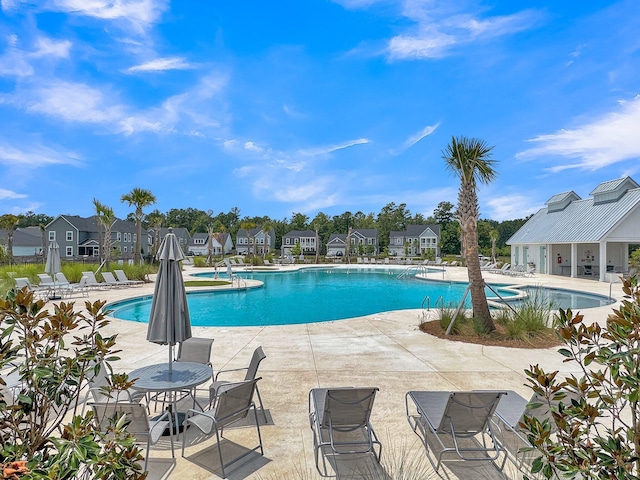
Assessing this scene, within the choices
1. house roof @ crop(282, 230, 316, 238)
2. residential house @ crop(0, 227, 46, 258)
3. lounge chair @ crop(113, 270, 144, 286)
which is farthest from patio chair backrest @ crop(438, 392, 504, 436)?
house roof @ crop(282, 230, 316, 238)

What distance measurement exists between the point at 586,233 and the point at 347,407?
2656cm

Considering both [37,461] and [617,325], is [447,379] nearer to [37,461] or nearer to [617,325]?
[617,325]

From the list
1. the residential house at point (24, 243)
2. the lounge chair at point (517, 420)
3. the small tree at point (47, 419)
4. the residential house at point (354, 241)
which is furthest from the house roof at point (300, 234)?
the small tree at point (47, 419)

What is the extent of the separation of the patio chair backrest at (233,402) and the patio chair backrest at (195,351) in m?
1.74

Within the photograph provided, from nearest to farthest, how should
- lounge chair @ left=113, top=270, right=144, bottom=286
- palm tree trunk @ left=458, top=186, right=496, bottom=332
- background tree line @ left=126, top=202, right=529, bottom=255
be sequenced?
1. palm tree trunk @ left=458, top=186, right=496, bottom=332
2. lounge chair @ left=113, top=270, right=144, bottom=286
3. background tree line @ left=126, top=202, right=529, bottom=255

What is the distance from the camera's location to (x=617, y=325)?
178cm

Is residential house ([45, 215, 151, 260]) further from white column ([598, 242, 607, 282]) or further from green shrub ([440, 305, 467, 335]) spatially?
white column ([598, 242, 607, 282])

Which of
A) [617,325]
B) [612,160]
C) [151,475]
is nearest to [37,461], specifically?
[151,475]

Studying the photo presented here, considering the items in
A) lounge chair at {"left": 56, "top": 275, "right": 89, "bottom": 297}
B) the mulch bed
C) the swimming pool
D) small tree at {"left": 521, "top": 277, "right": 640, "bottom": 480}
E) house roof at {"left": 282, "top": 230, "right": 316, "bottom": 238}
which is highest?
house roof at {"left": 282, "top": 230, "right": 316, "bottom": 238}

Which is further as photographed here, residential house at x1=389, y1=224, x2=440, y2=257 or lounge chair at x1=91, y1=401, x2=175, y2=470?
residential house at x1=389, y1=224, x2=440, y2=257

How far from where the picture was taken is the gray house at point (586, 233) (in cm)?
2247

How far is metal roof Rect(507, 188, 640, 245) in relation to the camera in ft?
74.2

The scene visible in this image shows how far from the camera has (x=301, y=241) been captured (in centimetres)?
7581

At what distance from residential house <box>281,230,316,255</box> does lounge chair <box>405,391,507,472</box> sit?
70672 mm
